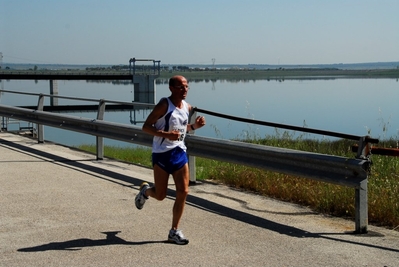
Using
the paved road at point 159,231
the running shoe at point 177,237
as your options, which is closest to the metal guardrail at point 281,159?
the paved road at point 159,231

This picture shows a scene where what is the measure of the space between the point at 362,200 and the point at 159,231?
2215 mm

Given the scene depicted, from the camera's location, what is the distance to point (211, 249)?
21.9 feet

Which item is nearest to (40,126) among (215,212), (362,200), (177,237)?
(215,212)

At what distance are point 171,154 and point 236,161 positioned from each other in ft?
7.66

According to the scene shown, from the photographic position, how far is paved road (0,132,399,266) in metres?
6.36

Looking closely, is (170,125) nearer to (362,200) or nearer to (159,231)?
(159,231)

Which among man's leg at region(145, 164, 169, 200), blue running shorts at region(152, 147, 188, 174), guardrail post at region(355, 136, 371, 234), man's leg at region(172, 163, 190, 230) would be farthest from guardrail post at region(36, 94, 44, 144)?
guardrail post at region(355, 136, 371, 234)

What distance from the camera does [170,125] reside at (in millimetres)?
6914

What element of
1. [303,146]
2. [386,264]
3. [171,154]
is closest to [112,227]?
[171,154]

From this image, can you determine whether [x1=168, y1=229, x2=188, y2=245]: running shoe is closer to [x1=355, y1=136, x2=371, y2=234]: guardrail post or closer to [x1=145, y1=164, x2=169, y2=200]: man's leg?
[x1=145, y1=164, x2=169, y2=200]: man's leg

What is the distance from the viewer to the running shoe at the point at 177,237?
682cm

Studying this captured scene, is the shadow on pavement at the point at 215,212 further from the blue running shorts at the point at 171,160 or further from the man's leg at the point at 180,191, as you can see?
the blue running shorts at the point at 171,160

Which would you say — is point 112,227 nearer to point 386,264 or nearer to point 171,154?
point 171,154

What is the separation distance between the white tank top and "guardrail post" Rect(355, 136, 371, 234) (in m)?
1.93
